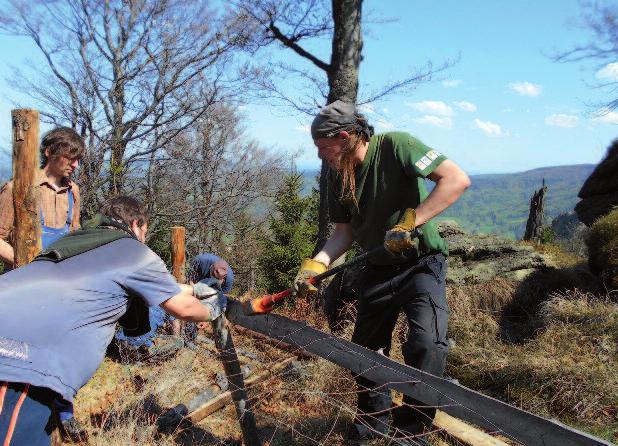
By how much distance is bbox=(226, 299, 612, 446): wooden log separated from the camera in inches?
73.5

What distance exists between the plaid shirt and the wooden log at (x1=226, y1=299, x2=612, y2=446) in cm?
159

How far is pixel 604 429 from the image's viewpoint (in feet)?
11.2

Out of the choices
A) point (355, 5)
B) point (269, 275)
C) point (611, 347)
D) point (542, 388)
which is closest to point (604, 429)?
point (542, 388)

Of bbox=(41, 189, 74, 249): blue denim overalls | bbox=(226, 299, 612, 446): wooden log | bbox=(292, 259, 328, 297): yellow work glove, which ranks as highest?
bbox=(41, 189, 74, 249): blue denim overalls

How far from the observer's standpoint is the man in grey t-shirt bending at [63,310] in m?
1.88

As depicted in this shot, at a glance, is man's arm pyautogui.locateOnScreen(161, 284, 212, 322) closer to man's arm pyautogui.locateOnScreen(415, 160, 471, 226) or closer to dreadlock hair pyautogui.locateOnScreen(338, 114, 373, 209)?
dreadlock hair pyautogui.locateOnScreen(338, 114, 373, 209)

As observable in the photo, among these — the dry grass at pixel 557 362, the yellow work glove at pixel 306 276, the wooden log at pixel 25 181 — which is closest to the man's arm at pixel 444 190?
the yellow work glove at pixel 306 276

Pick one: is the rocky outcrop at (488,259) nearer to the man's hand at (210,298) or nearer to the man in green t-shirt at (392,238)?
the man in green t-shirt at (392,238)

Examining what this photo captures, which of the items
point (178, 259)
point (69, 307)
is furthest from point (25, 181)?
point (178, 259)

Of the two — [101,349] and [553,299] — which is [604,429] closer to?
[553,299]

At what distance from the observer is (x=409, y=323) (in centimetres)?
265

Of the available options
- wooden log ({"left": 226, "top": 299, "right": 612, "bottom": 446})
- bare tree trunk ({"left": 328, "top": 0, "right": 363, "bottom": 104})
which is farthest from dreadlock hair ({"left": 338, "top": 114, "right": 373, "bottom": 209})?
bare tree trunk ({"left": 328, "top": 0, "right": 363, "bottom": 104})

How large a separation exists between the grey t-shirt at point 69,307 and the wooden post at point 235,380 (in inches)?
37.4

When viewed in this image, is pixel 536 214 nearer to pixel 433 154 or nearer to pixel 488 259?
pixel 488 259
